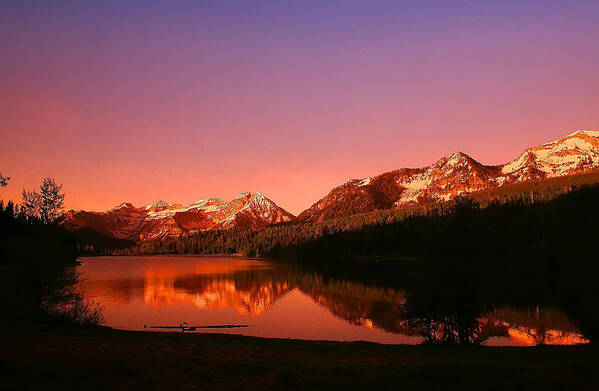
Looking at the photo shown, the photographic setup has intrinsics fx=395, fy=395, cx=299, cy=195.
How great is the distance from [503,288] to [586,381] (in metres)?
69.3

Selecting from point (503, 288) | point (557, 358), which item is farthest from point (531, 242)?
point (557, 358)

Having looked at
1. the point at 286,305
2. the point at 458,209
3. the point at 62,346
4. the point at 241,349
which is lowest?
the point at 286,305

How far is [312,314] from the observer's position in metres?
60.8

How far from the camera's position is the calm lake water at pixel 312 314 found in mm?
44338

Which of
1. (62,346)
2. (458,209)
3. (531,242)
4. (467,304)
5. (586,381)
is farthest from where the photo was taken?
(531,242)

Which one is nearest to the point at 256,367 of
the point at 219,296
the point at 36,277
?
the point at 36,277

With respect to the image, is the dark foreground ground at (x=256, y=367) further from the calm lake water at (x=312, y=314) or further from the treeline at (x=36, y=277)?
the calm lake water at (x=312, y=314)

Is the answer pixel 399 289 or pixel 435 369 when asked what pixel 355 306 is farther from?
pixel 435 369

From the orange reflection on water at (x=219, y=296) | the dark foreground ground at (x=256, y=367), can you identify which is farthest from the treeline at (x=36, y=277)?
the orange reflection on water at (x=219, y=296)

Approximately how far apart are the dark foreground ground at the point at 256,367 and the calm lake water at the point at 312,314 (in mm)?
13075

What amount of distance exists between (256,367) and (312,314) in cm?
4105

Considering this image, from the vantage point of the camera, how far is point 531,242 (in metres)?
149

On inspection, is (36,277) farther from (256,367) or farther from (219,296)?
(219,296)

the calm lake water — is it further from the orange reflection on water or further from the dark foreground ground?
the dark foreground ground
